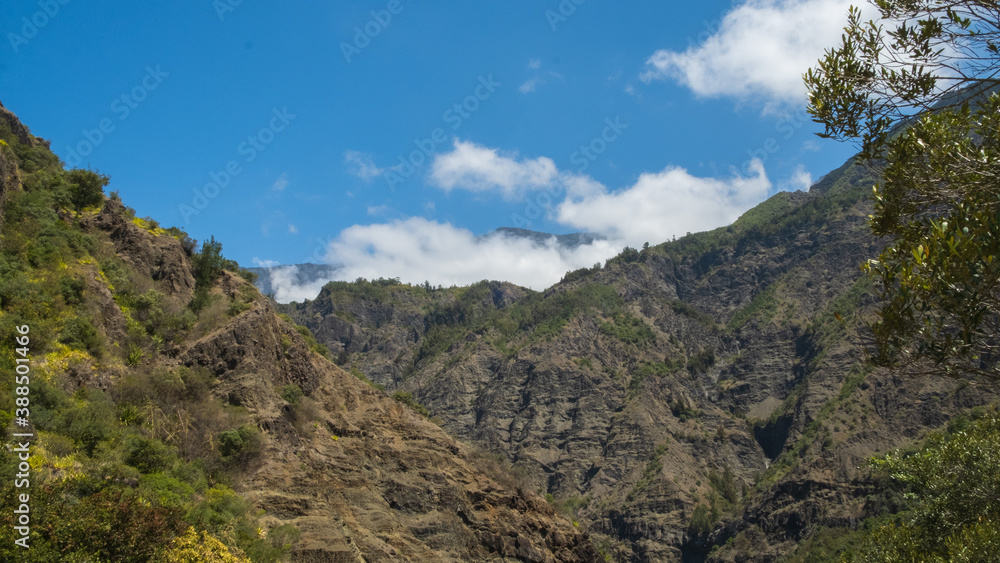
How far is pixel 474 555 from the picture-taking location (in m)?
40.9

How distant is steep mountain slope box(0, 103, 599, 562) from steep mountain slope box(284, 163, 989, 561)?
50.9 meters

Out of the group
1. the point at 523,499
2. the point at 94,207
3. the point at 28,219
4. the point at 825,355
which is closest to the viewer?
the point at 28,219

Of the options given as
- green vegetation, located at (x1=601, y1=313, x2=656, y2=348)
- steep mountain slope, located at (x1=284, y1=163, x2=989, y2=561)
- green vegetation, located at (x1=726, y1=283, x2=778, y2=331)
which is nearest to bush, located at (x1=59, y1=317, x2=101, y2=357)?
steep mountain slope, located at (x1=284, y1=163, x2=989, y2=561)

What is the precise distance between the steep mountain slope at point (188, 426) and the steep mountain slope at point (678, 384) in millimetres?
50889

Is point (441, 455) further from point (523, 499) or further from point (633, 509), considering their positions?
point (633, 509)

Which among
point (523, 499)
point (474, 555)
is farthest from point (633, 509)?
point (474, 555)

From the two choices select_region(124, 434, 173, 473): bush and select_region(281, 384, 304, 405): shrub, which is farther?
select_region(281, 384, 304, 405): shrub

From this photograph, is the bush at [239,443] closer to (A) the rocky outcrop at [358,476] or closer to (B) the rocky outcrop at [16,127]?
(A) the rocky outcrop at [358,476]

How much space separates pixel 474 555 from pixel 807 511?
7595 cm

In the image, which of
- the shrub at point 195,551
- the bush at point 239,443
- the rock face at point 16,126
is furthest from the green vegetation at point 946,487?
the rock face at point 16,126

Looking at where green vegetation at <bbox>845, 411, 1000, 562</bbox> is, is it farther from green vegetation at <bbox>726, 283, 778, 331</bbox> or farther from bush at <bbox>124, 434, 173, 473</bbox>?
green vegetation at <bbox>726, 283, 778, 331</bbox>

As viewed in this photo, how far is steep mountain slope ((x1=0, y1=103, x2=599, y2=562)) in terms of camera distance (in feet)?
70.9

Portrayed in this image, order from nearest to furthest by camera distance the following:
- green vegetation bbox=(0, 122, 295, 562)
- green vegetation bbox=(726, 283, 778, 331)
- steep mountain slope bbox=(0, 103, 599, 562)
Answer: green vegetation bbox=(0, 122, 295, 562), steep mountain slope bbox=(0, 103, 599, 562), green vegetation bbox=(726, 283, 778, 331)

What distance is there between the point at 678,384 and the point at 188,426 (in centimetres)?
12700
